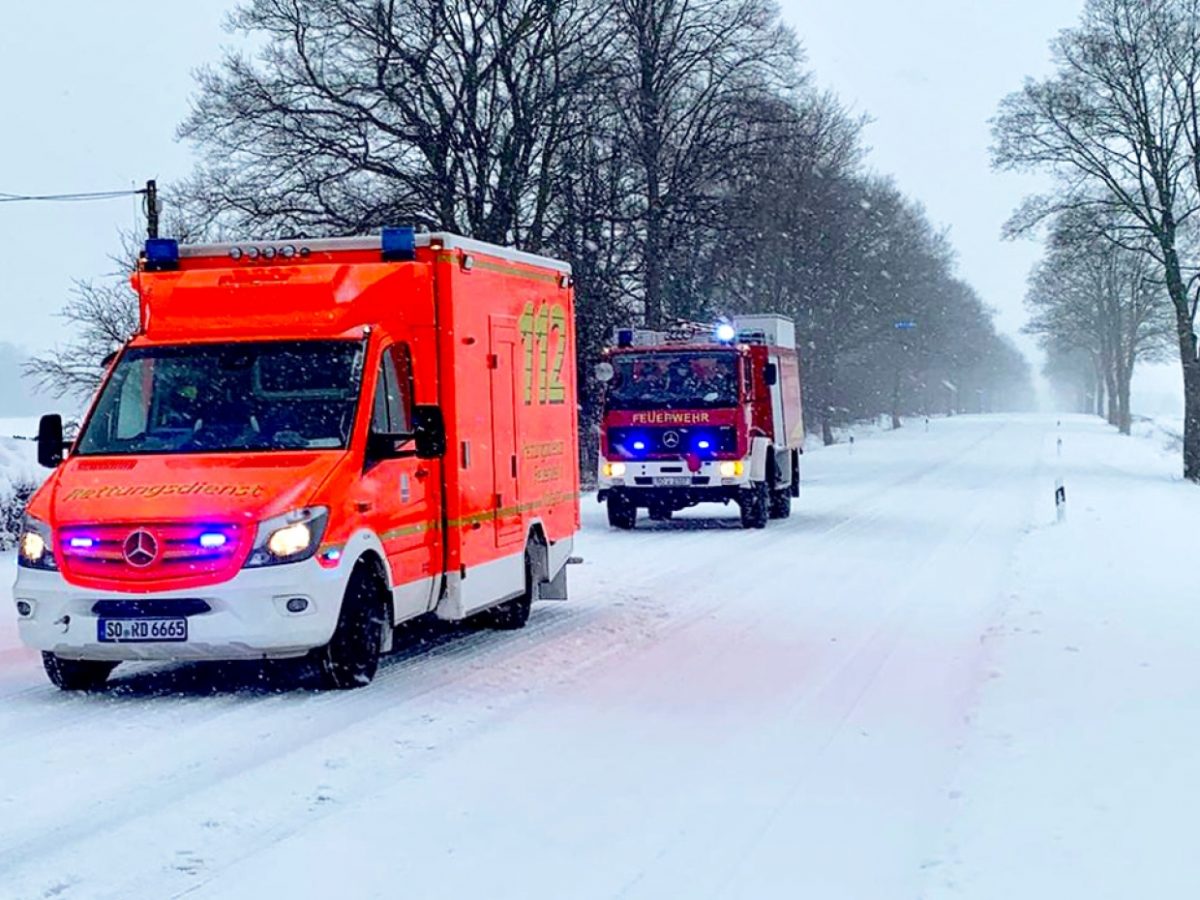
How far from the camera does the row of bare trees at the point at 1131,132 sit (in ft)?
116

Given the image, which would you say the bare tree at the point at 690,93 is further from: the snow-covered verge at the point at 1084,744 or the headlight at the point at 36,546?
the headlight at the point at 36,546

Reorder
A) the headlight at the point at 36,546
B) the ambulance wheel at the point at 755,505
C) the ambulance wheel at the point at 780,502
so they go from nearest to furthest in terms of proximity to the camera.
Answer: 1. the headlight at the point at 36,546
2. the ambulance wheel at the point at 755,505
3. the ambulance wheel at the point at 780,502

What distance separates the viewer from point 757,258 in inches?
1932

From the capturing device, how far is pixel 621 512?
2336cm

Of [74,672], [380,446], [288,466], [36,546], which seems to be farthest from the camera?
[380,446]

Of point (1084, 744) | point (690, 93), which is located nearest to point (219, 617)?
point (1084, 744)

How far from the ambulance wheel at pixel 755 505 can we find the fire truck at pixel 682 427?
0.01m

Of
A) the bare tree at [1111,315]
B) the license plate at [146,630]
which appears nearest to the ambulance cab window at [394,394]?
the license plate at [146,630]

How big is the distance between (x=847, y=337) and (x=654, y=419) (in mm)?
36683

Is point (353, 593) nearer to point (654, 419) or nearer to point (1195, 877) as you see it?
point (1195, 877)

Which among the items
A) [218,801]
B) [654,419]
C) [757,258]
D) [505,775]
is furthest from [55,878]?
[757,258]

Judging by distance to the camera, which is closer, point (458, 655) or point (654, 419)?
point (458, 655)

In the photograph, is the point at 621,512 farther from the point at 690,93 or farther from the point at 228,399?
the point at 690,93

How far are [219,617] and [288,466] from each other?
101 centimetres
